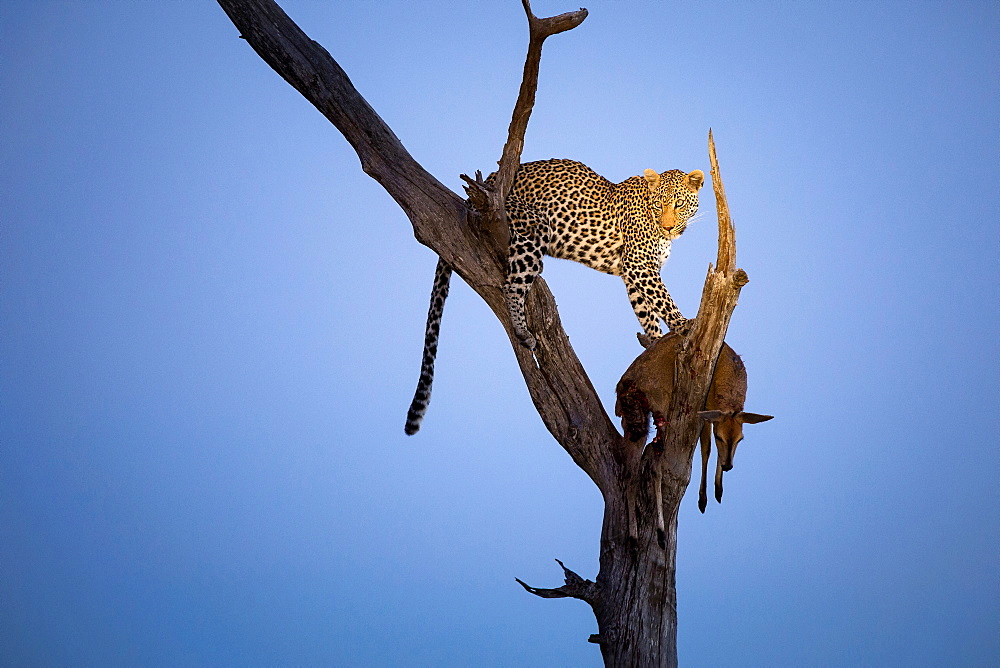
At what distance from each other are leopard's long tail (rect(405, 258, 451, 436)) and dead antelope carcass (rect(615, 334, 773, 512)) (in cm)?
166

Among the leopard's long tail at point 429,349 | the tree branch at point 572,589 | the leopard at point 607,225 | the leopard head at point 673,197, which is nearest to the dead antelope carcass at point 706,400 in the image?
the leopard at point 607,225

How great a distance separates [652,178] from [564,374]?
2.24m

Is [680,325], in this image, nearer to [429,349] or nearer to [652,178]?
[652,178]

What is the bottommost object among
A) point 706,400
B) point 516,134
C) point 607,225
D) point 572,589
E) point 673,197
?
point 572,589

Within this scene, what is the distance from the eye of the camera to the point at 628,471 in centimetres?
764

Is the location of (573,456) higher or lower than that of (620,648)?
higher

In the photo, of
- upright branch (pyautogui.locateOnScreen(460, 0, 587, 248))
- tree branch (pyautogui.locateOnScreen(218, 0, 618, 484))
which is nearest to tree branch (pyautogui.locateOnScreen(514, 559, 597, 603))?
tree branch (pyautogui.locateOnScreen(218, 0, 618, 484))

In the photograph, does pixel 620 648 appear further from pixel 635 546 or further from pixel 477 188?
pixel 477 188

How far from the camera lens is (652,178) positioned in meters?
8.70

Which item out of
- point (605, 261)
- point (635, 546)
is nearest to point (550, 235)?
point (605, 261)

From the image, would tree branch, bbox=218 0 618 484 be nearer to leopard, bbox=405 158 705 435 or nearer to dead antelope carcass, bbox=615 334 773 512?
dead antelope carcass, bbox=615 334 773 512

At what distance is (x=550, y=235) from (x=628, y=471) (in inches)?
83.7

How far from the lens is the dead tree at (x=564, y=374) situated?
23.6 ft

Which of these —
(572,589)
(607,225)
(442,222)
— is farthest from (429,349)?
(572,589)
